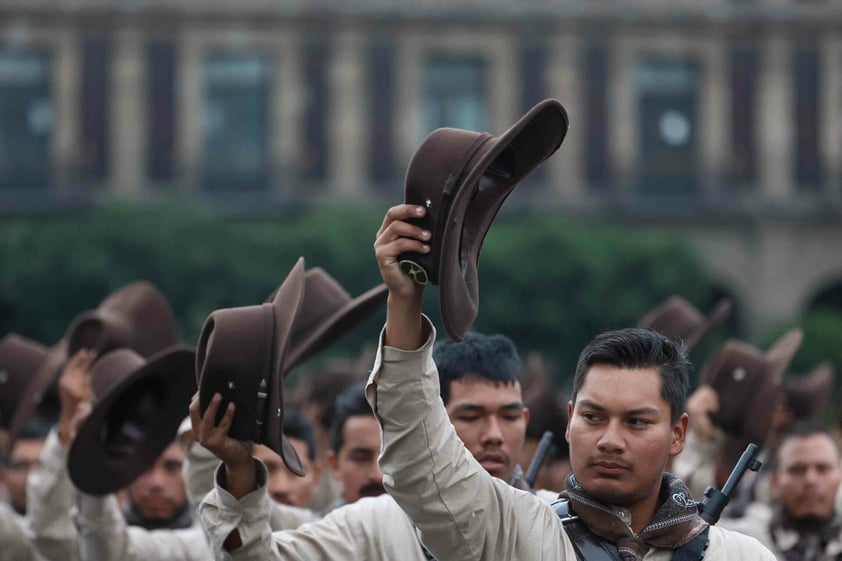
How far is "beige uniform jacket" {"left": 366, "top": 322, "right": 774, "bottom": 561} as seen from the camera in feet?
12.1

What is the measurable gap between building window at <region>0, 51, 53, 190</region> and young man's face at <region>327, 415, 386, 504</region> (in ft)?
104

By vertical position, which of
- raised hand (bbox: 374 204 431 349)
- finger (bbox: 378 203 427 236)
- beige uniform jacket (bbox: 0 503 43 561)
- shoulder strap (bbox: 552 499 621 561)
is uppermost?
finger (bbox: 378 203 427 236)

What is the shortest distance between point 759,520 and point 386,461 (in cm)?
393

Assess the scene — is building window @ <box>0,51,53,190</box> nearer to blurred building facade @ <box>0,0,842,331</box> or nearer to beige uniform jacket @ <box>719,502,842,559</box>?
blurred building facade @ <box>0,0,842,331</box>

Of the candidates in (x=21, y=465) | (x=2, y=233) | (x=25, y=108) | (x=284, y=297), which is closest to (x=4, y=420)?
(x=21, y=465)

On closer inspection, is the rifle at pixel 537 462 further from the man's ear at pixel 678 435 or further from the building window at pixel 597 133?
the building window at pixel 597 133

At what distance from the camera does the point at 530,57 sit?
38125 mm

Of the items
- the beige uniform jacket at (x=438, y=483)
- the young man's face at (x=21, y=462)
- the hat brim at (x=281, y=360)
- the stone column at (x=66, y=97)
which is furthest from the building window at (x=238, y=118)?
the beige uniform jacket at (x=438, y=483)

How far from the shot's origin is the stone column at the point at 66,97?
37781 mm

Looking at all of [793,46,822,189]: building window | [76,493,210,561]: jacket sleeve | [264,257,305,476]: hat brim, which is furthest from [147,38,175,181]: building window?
[264,257,305,476]: hat brim

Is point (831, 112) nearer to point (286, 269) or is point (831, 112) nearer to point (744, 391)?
point (286, 269)

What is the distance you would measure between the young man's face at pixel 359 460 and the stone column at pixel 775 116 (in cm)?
3237

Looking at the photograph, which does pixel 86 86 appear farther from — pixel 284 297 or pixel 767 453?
pixel 284 297

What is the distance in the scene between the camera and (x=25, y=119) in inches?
1485
